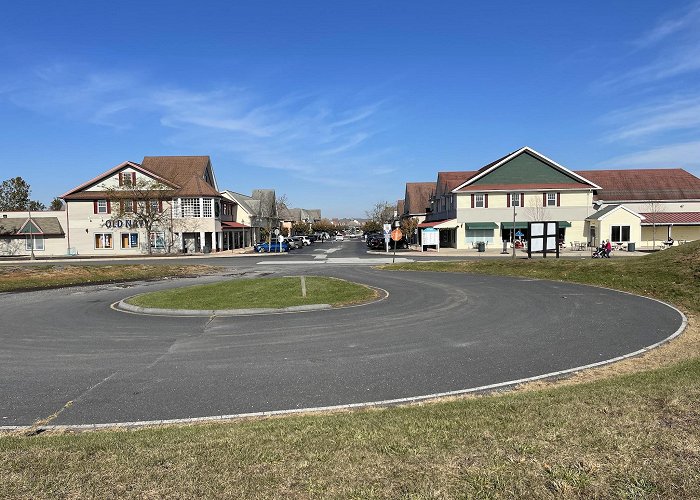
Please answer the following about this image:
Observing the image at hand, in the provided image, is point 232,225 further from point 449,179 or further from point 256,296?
point 256,296

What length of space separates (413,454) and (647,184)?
217 ft

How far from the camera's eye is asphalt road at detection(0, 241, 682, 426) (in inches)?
256

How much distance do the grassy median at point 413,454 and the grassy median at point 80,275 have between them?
70.5ft

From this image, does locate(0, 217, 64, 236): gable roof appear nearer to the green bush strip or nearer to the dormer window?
the dormer window

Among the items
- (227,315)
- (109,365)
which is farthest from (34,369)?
(227,315)

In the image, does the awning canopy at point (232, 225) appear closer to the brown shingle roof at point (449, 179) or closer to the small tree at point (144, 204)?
the small tree at point (144, 204)

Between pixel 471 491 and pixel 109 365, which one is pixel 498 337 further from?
pixel 109 365

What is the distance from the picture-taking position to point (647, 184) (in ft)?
191

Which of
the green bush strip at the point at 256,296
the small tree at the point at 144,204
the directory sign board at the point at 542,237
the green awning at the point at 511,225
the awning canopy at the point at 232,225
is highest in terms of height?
the small tree at the point at 144,204

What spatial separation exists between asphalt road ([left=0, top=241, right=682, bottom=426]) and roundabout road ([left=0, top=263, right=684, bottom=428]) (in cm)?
3

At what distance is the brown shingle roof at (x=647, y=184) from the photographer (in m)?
56.3

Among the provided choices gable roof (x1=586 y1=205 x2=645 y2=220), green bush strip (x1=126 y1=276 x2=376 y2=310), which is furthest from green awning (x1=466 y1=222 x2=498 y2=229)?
green bush strip (x1=126 y1=276 x2=376 y2=310)

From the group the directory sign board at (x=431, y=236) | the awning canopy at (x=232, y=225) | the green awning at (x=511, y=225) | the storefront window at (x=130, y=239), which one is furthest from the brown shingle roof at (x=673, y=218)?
the storefront window at (x=130, y=239)

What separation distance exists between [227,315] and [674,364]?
10383mm
